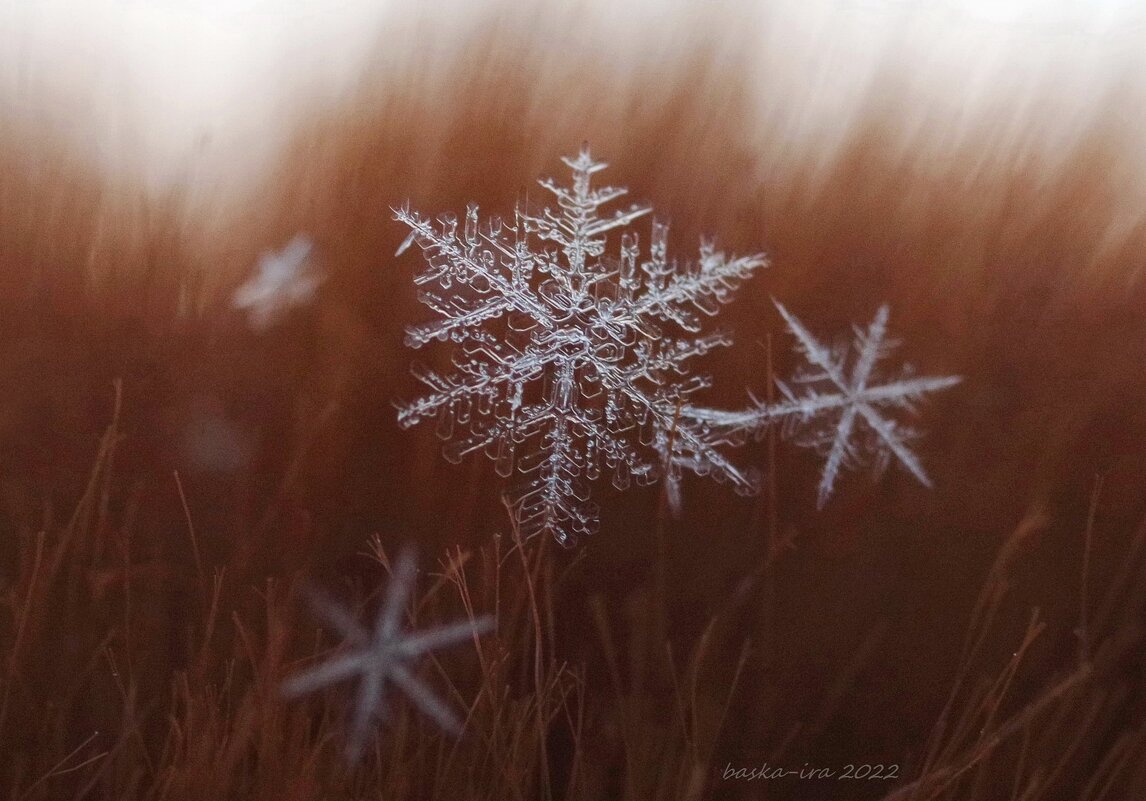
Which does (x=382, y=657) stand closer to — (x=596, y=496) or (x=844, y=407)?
(x=596, y=496)

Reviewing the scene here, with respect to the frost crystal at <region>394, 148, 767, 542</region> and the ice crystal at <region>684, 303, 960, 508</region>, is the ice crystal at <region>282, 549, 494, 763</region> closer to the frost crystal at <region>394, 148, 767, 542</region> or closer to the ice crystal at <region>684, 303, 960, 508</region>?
the frost crystal at <region>394, 148, 767, 542</region>

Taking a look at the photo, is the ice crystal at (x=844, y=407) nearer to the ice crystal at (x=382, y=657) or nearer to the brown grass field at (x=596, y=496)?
the brown grass field at (x=596, y=496)

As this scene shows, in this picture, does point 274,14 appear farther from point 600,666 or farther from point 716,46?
point 600,666

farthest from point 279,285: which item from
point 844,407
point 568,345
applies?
point 844,407

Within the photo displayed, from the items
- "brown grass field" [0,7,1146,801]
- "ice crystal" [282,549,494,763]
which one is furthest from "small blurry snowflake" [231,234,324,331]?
"ice crystal" [282,549,494,763]

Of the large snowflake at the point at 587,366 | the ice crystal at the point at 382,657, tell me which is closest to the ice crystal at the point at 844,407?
the large snowflake at the point at 587,366

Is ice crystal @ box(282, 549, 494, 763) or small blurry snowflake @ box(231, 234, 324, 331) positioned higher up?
small blurry snowflake @ box(231, 234, 324, 331)
